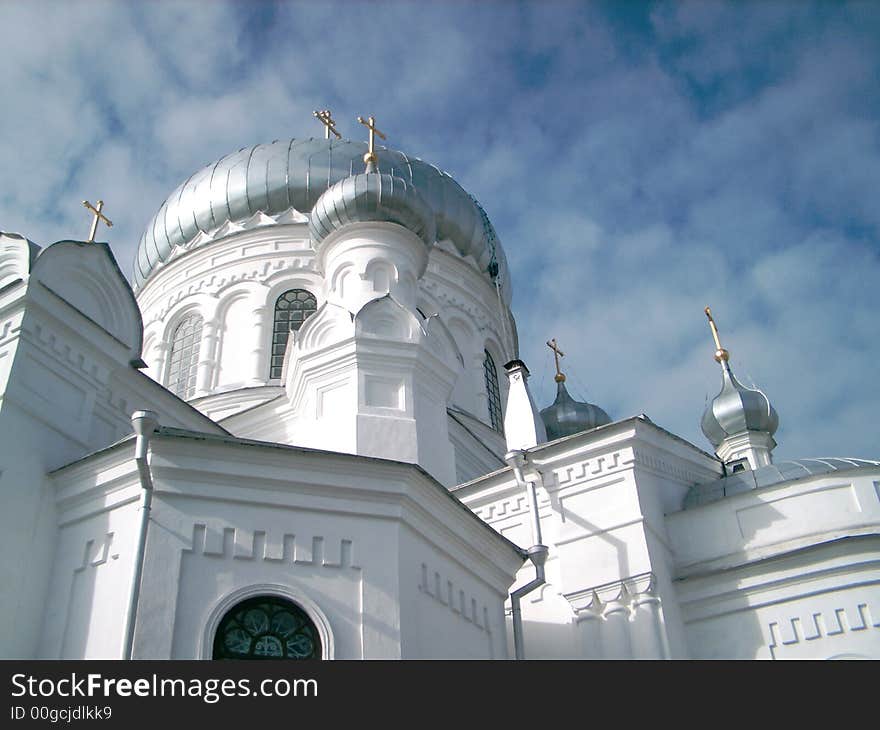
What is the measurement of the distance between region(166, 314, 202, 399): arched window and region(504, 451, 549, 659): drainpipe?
6213 mm

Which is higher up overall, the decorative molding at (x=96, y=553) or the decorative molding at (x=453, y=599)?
the decorative molding at (x=96, y=553)

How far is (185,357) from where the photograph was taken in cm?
1502

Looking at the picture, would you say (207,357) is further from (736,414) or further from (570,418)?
(736,414)

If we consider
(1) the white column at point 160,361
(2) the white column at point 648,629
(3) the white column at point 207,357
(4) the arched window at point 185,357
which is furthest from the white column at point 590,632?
(1) the white column at point 160,361

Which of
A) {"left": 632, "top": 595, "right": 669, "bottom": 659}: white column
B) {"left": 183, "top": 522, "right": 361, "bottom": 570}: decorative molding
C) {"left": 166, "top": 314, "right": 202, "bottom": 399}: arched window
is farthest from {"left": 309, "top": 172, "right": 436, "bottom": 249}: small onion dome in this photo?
{"left": 183, "top": 522, "right": 361, "bottom": 570}: decorative molding

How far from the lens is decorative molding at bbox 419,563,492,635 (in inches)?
289

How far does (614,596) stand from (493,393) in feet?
22.4

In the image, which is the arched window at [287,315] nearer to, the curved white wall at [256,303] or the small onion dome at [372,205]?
the curved white wall at [256,303]

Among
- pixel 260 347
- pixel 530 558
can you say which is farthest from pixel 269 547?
pixel 260 347

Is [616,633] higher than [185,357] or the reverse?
the reverse

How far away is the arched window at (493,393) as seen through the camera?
49.8 ft

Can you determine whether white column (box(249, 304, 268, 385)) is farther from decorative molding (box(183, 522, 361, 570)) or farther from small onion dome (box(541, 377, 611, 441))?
decorative molding (box(183, 522, 361, 570))

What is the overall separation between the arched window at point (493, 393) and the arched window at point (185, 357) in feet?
14.6
